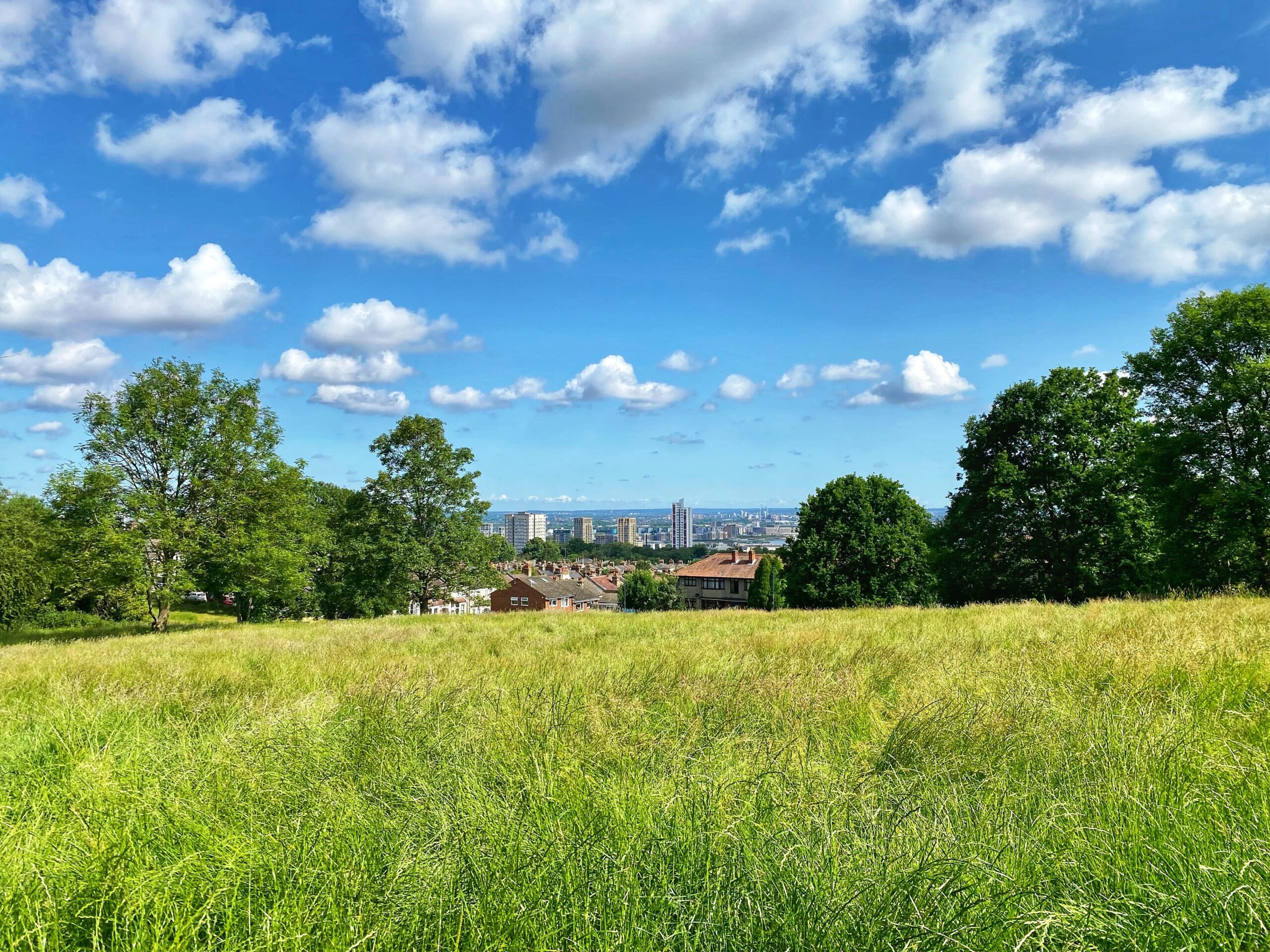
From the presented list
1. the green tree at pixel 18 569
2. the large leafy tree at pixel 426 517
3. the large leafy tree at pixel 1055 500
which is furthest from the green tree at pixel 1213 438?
the green tree at pixel 18 569

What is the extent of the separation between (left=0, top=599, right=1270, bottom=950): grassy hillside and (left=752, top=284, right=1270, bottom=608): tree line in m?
13.9

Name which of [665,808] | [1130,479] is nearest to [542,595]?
[1130,479]

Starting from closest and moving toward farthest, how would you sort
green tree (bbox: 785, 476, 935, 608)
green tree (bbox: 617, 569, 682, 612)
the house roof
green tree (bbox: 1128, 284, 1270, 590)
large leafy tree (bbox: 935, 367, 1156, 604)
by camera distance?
green tree (bbox: 1128, 284, 1270, 590) < large leafy tree (bbox: 935, 367, 1156, 604) < green tree (bbox: 785, 476, 935, 608) < the house roof < green tree (bbox: 617, 569, 682, 612)

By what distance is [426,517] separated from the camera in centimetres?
3422

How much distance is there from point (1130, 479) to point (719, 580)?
70990mm

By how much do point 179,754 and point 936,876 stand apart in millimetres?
4262

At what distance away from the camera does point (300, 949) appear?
193 centimetres

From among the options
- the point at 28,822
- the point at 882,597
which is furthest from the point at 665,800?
the point at 882,597

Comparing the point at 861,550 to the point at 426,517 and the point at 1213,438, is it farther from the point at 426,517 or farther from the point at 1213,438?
the point at 426,517

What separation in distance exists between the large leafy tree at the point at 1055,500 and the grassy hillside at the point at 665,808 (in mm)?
21856

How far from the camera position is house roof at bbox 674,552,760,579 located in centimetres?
9223

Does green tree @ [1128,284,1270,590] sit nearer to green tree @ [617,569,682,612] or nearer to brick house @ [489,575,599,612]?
green tree @ [617,569,682,612]

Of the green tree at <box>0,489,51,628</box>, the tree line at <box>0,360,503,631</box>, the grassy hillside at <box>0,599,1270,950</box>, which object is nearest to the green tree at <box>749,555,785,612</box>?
the tree line at <box>0,360,503,631</box>

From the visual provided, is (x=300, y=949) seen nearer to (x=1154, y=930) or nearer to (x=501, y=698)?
(x=1154, y=930)
